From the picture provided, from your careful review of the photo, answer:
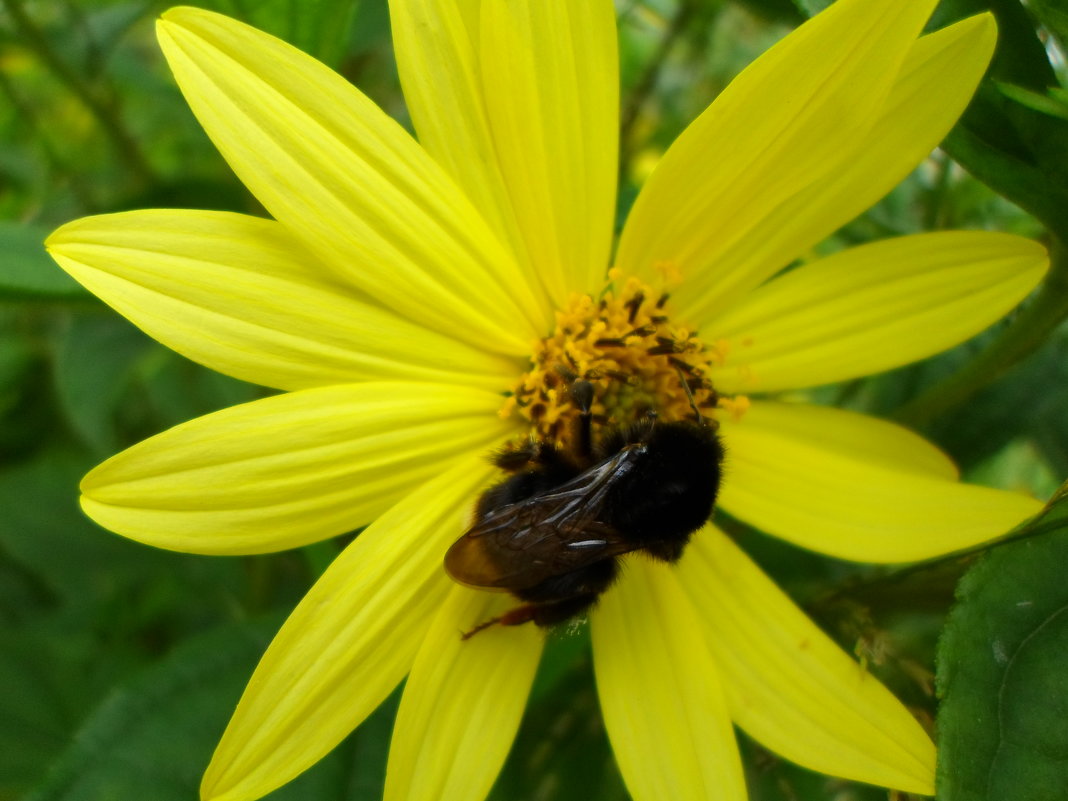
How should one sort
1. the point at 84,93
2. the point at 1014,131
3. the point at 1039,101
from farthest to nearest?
the point at 84,93 < the point at 1014,131 < the point at 1039,101

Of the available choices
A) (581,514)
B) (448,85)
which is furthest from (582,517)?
(448,85)

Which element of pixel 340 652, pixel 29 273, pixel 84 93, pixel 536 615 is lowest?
pixel 536 615

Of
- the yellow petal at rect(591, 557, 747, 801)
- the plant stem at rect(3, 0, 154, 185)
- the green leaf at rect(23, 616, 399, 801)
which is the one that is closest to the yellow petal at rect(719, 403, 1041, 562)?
the yellow petal at rect(591, 557, 747, 801)

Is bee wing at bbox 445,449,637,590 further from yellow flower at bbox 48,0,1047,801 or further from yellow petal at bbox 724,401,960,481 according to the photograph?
yellow petal at bbox 724,401,960,481

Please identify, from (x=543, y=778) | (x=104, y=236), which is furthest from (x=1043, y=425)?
(x=104, y=236)

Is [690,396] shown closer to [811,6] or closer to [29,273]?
[811,6]

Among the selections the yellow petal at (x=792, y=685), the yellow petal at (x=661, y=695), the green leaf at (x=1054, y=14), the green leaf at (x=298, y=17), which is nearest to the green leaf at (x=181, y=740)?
the yellow petal at (x=661, y=695)
